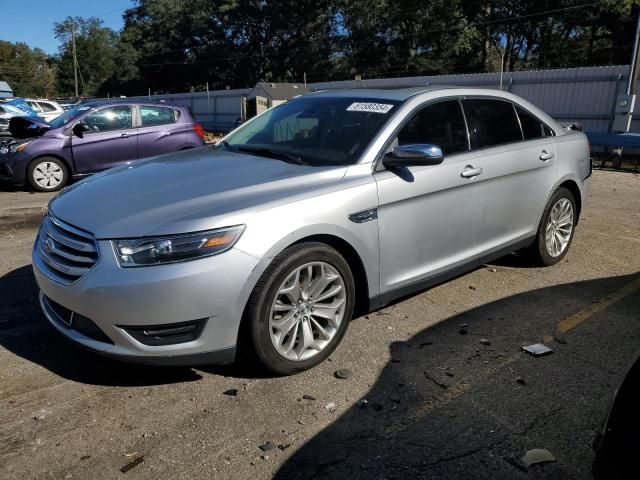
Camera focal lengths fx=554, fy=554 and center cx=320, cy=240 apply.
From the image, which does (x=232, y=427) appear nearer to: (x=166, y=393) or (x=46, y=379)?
(x=166, y=393)

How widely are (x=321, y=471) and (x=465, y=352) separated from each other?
1487mm

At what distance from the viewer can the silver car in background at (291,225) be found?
2.79m

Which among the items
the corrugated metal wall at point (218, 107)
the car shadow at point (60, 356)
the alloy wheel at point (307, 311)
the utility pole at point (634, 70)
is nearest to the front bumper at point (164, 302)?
the alloy wheel at point (307, 311)

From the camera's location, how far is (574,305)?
4.37 metres

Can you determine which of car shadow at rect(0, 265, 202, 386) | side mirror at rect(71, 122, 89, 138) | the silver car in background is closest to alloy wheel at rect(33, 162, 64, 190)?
side mirror at rect(71, 122, 89, 138)

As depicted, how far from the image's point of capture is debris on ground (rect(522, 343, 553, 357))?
139 inches

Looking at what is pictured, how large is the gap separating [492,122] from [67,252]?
131 inches

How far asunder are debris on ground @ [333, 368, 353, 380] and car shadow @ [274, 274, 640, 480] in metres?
0.05

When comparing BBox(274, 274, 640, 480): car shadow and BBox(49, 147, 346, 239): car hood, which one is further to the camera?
BBox(49, 147, 346, 239): car hood

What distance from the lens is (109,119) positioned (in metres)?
9.93

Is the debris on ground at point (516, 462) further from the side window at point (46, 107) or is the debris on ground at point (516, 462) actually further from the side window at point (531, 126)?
the side window at point (46, 107)

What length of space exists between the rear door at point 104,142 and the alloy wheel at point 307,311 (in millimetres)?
7604

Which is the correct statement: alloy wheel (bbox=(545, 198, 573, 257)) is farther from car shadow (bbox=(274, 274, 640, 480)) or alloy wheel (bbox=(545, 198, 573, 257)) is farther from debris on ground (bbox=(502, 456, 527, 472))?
debris on ground (bbox=(502, 456, 527, 472))

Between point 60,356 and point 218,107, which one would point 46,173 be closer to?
point 60,356
